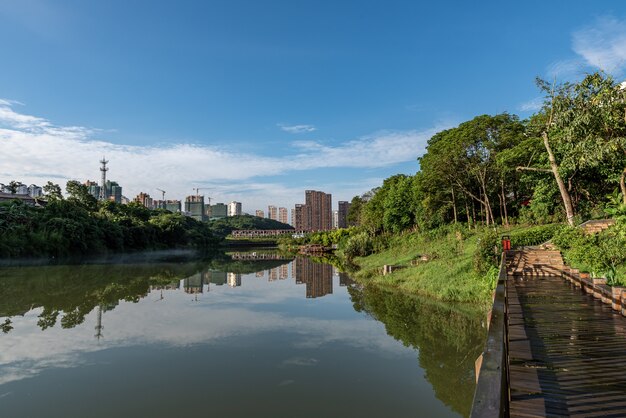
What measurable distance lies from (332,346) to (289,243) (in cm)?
Result: 8418

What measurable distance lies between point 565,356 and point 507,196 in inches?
1431

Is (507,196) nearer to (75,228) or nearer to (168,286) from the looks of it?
(168,286)

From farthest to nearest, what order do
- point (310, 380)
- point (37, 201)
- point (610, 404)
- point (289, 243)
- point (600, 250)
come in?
point (289, 243) < point (37, 201) < point (600, 250) < point (310, 380) < point (610, 404)

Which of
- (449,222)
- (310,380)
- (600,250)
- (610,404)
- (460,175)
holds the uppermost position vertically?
(460,175)

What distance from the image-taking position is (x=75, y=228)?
152 feet

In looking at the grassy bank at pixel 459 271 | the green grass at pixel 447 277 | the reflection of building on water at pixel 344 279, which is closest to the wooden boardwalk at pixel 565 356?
the green grass at pixel 447 277

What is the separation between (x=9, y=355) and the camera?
11297 mm

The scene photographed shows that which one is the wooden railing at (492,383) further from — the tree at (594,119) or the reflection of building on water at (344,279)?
the reflection of building on water at (344,279)

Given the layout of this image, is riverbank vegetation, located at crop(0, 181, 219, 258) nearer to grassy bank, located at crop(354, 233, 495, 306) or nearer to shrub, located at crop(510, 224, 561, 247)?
grassy bank, located at crop(354, 233, 495, 306)

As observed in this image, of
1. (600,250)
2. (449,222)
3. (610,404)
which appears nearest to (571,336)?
(610,404)

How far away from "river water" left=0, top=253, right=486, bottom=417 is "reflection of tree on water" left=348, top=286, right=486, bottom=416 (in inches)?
1.5

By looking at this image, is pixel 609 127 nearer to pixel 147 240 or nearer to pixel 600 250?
pixel 600 250

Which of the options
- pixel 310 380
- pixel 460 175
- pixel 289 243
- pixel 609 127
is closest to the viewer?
pixel 310 380

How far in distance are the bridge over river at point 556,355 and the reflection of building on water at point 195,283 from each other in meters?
20.3
